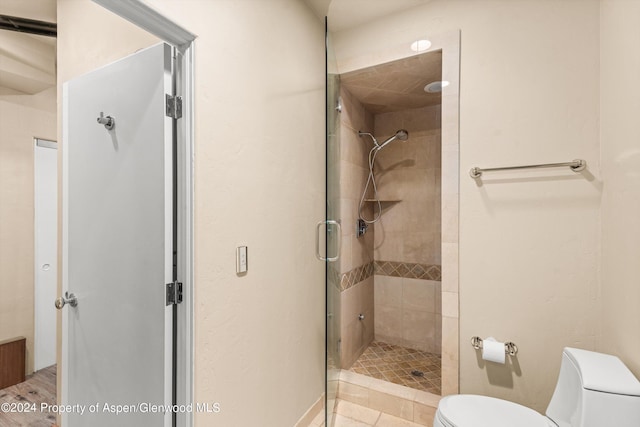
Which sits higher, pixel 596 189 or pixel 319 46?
pixel 319 46

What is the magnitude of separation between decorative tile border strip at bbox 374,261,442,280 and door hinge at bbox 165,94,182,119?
203 cm

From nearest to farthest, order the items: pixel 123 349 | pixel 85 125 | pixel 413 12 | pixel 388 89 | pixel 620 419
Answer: pixel 620 419 → pixel 123 349 → pixel 85 125 → pixel 413 12 → pixel 388 89

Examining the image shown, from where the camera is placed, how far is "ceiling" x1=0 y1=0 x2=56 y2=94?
1.97 meters

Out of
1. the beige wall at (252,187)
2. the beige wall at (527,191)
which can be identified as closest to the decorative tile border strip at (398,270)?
the beige wall at (252,187)

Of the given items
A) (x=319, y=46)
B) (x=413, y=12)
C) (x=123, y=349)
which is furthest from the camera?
(x=319, y=46)

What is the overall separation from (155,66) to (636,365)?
215cm

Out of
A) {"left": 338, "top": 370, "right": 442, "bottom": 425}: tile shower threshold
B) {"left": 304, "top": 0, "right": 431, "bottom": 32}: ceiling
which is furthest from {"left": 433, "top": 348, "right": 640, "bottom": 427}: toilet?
{"left": 304, "top": 0, "right": 431, "bottom": 32}: ceiling

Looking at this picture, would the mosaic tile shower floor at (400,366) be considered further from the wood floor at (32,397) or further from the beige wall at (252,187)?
the wood floor at (32,397)

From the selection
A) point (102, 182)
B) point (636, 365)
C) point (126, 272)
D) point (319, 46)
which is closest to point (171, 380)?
point (126, 272)

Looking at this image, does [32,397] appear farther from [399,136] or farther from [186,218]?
[399,136]

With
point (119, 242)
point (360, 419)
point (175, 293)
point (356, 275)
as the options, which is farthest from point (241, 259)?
point (360, 419)

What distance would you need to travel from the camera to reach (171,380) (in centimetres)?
112

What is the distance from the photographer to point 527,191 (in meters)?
1.58

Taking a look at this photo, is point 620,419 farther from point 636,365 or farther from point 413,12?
point 413,12
